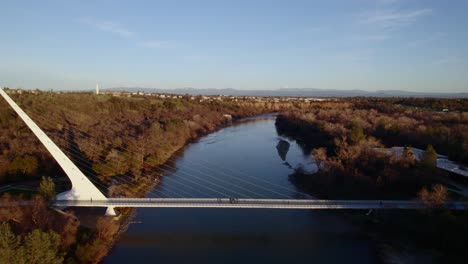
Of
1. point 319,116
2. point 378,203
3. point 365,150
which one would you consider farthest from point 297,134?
point 378,203

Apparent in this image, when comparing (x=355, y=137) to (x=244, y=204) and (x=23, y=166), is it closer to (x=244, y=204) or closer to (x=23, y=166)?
(x=244, y=204)

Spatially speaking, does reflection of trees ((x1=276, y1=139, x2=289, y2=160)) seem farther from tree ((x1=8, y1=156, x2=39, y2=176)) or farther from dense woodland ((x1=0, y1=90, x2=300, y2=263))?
tree ((x1=8, y1=156, x2=39, y2=176))

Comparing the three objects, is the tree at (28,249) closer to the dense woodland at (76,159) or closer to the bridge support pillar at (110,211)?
the dense woodland at (76,159)

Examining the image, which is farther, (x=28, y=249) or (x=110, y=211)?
(x=110, y=211)

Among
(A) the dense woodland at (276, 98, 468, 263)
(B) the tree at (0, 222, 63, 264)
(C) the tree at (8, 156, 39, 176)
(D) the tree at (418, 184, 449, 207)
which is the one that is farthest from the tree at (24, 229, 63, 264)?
(D) the tree at (418, 184, 449, 207)

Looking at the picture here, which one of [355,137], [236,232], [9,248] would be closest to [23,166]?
[9,248]

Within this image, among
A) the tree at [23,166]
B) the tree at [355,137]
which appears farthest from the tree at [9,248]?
the tree at [355,137]

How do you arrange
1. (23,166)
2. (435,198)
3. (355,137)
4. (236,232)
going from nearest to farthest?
(435,198), (236,232), (23,166), (355,137)

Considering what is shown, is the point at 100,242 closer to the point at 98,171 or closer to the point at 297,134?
the point at 98,171
